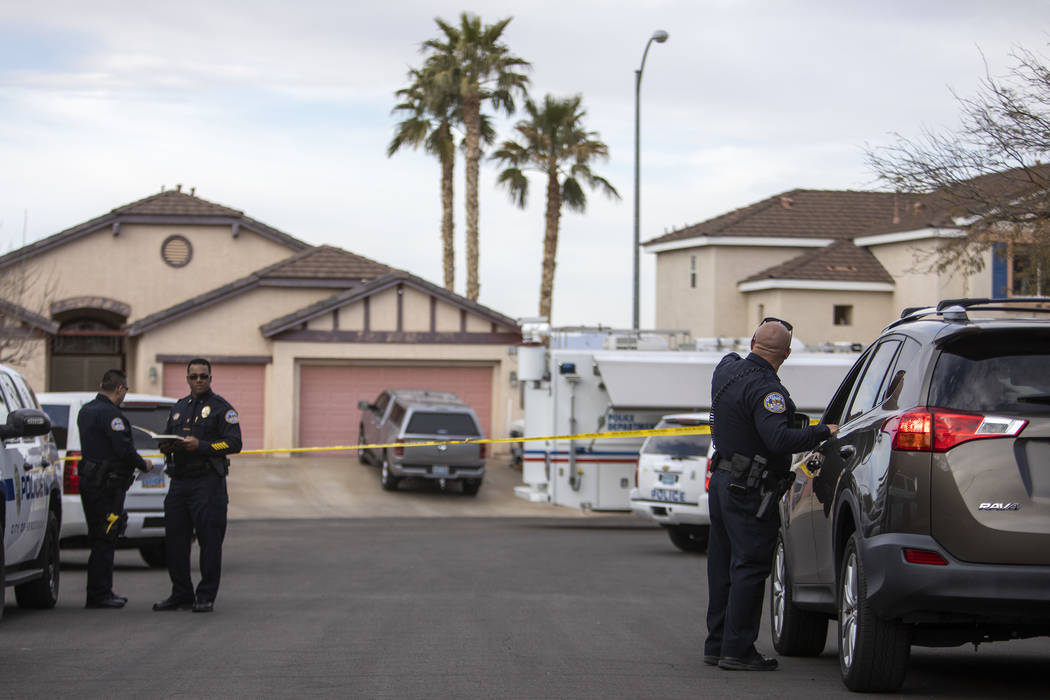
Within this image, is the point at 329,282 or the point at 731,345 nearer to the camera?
the point at 731,345

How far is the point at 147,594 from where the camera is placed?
42.8 feet

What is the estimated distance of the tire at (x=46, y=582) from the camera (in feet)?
36.9

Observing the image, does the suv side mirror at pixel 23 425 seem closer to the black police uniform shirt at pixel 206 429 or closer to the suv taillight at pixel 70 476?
the black police uniform shirt at pixel 206 429

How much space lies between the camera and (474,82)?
40875mm

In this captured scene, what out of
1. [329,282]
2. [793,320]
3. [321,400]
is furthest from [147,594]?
[793,320]

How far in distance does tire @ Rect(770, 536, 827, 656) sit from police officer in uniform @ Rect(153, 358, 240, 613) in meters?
4.55

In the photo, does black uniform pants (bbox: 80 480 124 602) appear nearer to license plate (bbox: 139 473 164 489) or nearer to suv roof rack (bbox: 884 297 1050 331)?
license plate (bbox: 139 473 164 489)

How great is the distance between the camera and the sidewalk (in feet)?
88.6

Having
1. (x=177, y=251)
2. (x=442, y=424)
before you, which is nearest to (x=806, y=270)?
(x=442, y=424)

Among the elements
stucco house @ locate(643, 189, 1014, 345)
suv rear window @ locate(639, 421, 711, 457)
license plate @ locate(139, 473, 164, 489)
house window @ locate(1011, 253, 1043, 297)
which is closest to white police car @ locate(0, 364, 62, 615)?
license plate @ locate(139, 473, 164, 489)

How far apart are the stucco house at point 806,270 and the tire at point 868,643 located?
91.1 ft

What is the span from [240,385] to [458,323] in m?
5.32

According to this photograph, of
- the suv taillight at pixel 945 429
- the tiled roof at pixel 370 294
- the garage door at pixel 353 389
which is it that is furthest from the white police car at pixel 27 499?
the garage door at pixel 353 389

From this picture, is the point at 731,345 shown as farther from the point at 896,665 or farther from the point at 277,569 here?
the point at 896,665
